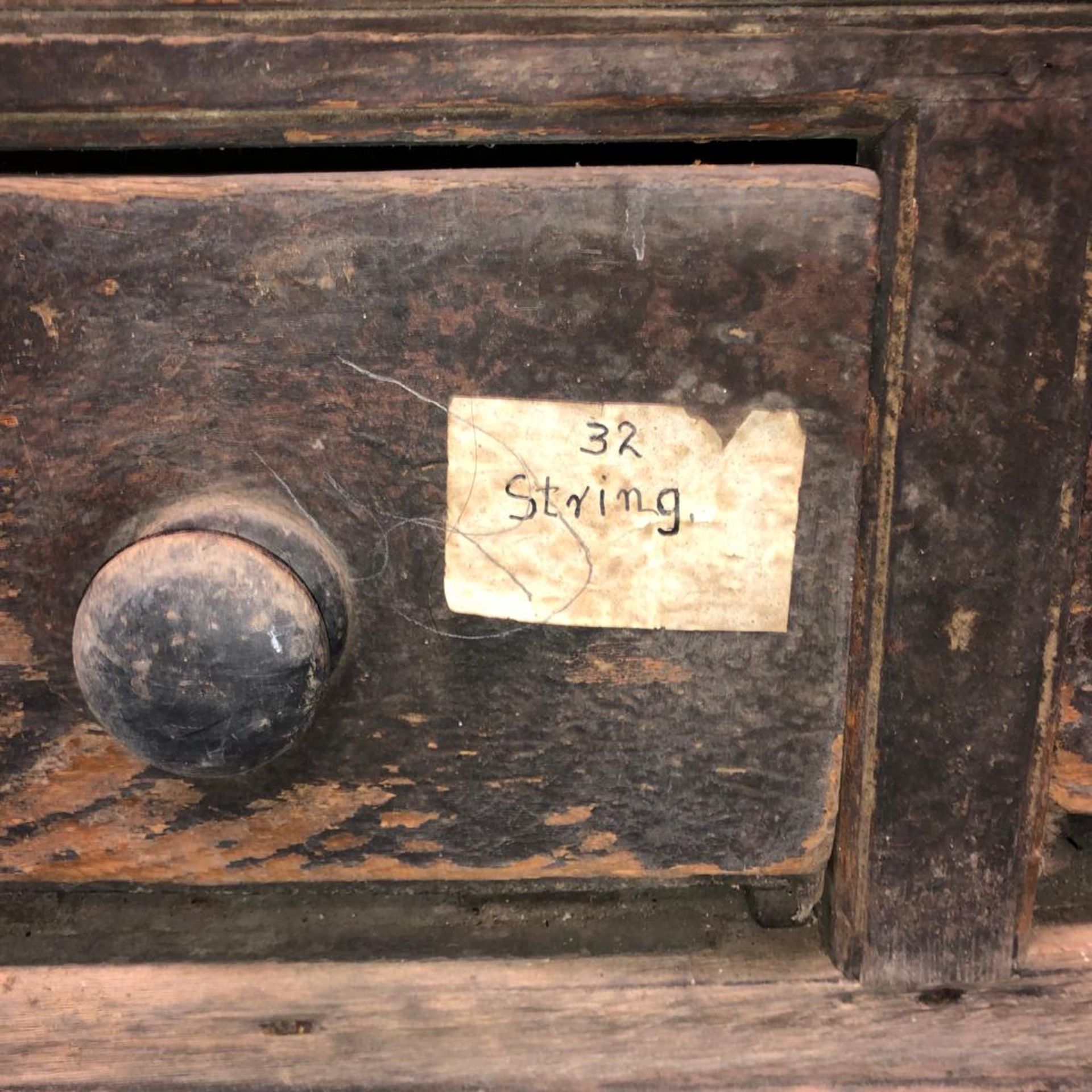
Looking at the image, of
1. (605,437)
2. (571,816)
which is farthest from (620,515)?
(571,816)

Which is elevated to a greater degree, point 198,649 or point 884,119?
point 884,119

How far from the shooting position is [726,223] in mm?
712

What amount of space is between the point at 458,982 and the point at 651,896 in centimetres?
20

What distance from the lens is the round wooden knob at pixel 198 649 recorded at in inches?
27.6

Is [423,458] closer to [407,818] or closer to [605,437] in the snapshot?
[605,437]

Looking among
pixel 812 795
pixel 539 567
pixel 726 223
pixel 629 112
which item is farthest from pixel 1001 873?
pixel 629 112

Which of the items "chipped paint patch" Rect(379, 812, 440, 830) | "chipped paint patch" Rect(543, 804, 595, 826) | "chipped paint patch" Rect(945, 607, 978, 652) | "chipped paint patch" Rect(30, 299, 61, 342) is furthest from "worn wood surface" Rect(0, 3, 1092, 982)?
"chipped paint patch" Rect(379, 812, 440, 830)

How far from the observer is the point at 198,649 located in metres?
0.70

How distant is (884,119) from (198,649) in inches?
25.0

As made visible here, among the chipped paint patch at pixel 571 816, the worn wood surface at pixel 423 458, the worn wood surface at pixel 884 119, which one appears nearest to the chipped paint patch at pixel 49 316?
the worn wood surface at pixel 423 458

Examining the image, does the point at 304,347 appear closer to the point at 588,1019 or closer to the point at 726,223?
the point at 726,223

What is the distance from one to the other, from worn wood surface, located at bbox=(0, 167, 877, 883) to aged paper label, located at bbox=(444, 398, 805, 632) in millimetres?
15

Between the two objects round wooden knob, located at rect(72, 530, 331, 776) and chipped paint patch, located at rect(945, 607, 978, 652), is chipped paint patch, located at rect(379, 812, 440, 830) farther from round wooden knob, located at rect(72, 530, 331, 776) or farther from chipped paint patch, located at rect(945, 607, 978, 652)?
chipped paint patch, located at rect(945, 607, 978, 652)

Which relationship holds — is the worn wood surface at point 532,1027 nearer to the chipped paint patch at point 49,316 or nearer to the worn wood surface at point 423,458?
the worn wood surface at point 423,458
